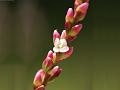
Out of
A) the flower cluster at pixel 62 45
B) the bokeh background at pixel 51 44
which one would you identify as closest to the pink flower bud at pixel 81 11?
the flower cluster at pixel 62 45

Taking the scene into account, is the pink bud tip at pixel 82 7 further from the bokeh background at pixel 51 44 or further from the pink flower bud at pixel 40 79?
the bokeh background at pixel 51 44

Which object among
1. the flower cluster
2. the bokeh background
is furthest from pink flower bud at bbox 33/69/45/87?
the bokeh background

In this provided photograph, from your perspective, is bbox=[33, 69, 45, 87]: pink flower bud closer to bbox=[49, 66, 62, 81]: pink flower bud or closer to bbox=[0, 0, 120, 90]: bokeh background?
bbox=[49, 66, 62, 81]: pink flower bud

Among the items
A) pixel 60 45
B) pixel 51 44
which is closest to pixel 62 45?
pixel 60 45

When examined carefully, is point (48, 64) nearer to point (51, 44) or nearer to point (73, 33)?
point (73, 33)
